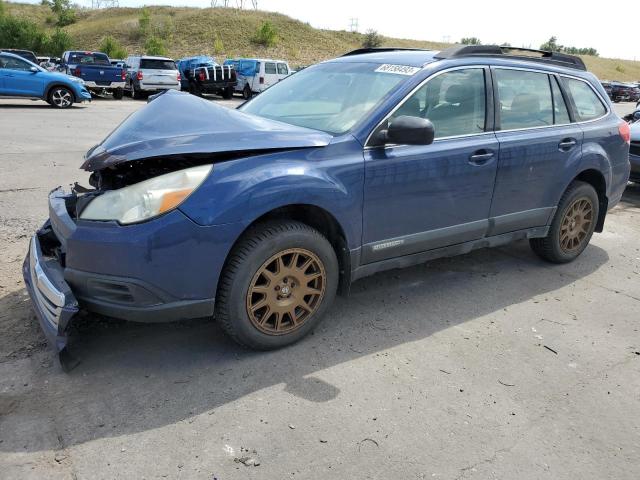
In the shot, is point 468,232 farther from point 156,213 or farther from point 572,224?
point 156,213

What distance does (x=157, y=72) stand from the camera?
2247 centimetres

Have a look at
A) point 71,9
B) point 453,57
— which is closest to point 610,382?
point 453,57

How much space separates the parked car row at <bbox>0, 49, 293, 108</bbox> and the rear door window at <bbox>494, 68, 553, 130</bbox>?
13.2 m

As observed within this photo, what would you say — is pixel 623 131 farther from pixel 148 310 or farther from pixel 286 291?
pixel 148 310

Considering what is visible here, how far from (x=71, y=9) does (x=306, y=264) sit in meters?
78.0

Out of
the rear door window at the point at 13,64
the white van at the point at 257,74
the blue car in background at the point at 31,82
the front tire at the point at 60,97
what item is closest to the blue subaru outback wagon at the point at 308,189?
the blue car in background at the point at 31,82

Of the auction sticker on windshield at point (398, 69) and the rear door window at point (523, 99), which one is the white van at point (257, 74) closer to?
the rear door window at point (523, 99)

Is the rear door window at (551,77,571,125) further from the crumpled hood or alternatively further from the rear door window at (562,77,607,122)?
the crumpled hood

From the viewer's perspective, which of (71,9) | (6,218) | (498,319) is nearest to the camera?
(498,319)

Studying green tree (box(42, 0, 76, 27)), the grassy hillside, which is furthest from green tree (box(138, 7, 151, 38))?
green tree (box(42, 0, 76, 27))

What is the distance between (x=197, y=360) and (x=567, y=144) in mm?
3433

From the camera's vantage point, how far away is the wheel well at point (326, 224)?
3.24 meters

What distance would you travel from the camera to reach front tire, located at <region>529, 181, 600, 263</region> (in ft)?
15.8

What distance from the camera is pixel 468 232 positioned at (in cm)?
410
